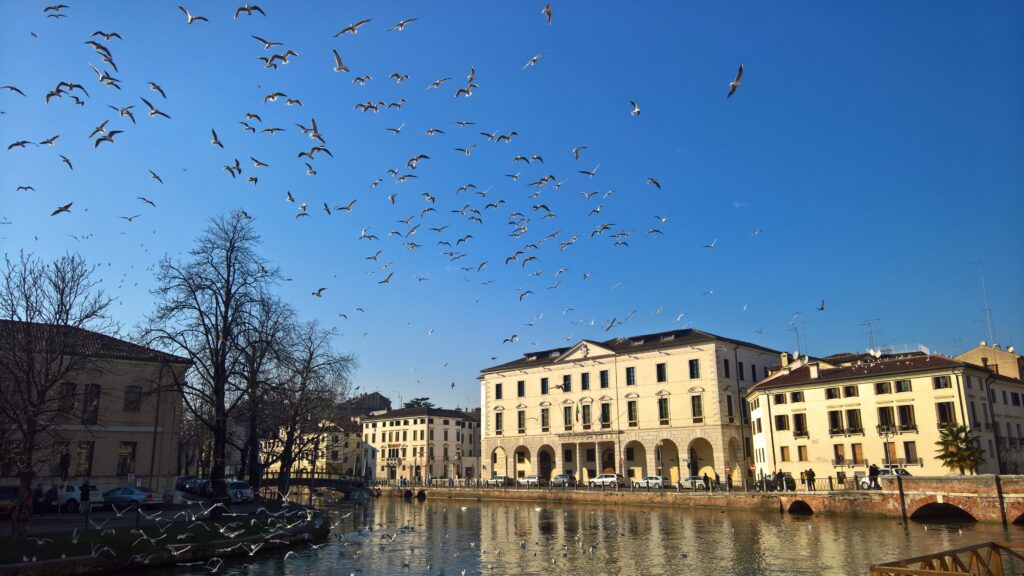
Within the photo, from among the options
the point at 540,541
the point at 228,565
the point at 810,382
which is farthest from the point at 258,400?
the point at 810,382

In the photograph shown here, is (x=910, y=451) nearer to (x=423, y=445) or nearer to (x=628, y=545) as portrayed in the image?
(x=628, y=545)

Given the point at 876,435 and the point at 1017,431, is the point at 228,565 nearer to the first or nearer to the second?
the point at 876,435

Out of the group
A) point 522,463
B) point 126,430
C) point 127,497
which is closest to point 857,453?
point 522,463

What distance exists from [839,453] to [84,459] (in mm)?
49148

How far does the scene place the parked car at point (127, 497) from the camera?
113ft

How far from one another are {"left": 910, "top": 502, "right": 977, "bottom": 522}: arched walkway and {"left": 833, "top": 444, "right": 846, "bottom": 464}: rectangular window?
35.3 ft

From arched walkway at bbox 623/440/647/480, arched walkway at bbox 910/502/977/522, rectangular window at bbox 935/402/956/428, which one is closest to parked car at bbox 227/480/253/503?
arched walkway at bbox 623/440/647/480

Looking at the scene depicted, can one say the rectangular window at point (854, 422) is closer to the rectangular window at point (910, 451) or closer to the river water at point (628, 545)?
the rectangular window at point (910, 451)

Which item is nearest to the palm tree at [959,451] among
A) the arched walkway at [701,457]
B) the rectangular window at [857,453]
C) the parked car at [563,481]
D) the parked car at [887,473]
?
the parked car at [887,473]

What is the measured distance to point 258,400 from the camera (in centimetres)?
3675

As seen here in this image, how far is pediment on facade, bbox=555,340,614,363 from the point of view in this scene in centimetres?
7000

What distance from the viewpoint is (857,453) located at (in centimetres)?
4778

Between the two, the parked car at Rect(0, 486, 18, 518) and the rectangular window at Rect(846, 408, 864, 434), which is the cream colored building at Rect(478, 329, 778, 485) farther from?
the parked car at Rect(0, 486, 18, 518)

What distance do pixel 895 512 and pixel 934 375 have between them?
1239 cm
